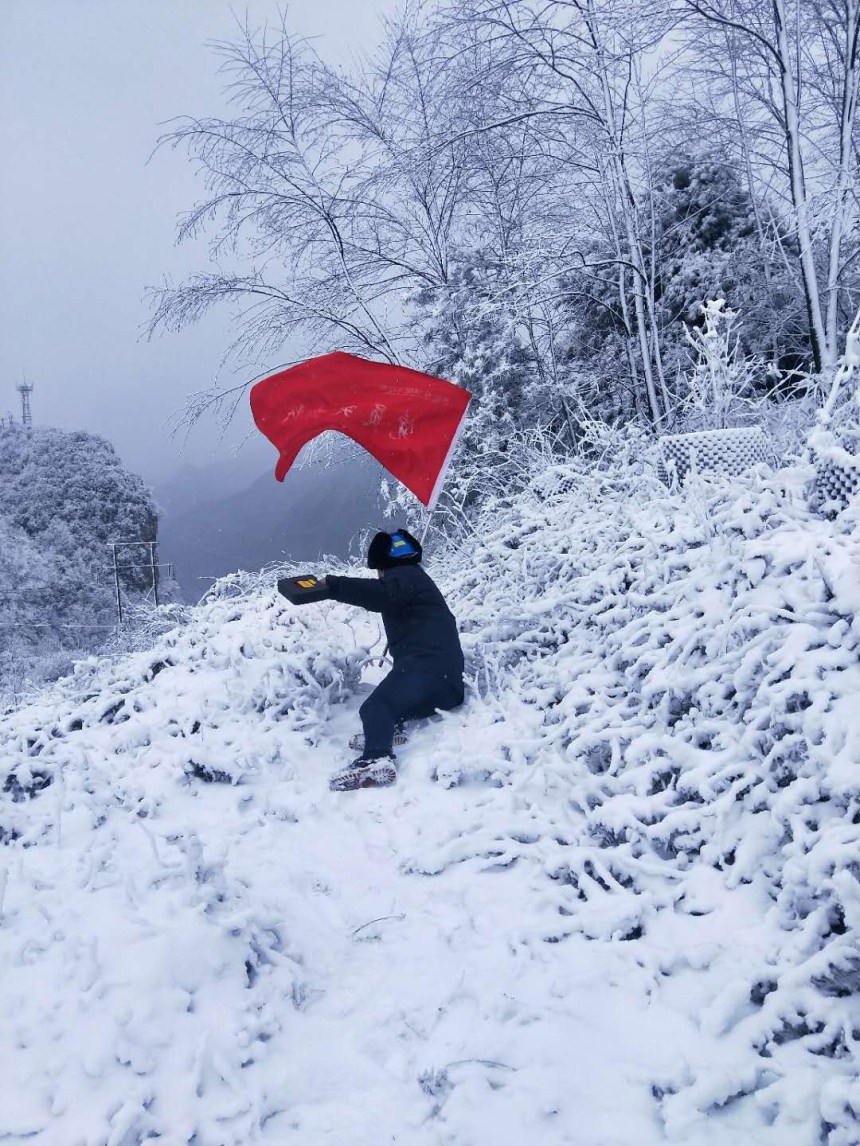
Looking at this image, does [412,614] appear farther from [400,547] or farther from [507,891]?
[507,891]

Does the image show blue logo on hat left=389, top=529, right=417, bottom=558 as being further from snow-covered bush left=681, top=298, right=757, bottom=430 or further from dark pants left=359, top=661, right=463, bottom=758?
snow-covered bush left=681, top=298, right=757, bottom=430

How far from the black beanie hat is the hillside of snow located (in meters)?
0.84

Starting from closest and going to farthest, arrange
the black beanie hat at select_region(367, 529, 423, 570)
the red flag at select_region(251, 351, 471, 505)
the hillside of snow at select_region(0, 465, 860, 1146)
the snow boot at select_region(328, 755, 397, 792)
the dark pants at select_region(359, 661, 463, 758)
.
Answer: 1. the hillside of snow at select_region(0, 465, 860, 1146)
2. the snow boot at select_region(328, 755, 397, 792)
3. the dark pants at select_region(359, 661, 463, 758)
4. the black beanie hat at select_region(367, 529, 423, 570)
5. the red flag at select_region(251, 351, 471, 505)

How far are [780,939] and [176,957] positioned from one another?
1.88m

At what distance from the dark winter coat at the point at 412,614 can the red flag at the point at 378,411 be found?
2.62ft

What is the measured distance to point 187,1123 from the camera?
6.16ft

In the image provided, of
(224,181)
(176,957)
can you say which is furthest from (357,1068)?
(224,181)

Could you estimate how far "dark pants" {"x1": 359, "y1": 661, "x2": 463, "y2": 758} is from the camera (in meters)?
4.01

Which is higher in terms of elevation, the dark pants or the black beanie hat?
the black beanie hat

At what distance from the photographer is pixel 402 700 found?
4160 mm

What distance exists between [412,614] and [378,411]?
64.3 inches

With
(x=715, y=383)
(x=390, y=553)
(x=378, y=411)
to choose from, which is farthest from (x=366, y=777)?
(x=715, y=383)

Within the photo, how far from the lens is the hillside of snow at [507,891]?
1.91 metres

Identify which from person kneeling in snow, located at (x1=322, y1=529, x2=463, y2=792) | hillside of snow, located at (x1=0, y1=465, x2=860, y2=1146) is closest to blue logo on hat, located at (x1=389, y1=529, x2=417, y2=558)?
person kneeling in snow, located at (x1=322, y1=529, x2=463, y2=792)
